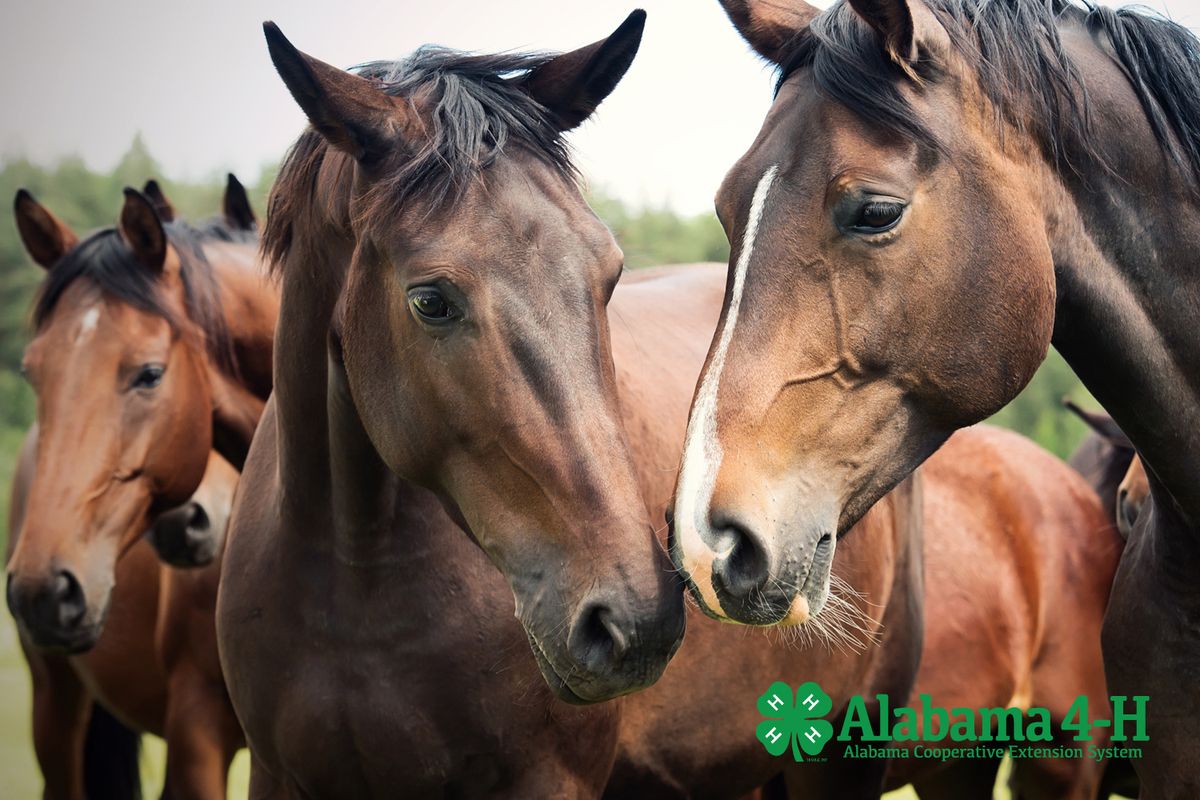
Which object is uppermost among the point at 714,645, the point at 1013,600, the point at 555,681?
the point at 555,681

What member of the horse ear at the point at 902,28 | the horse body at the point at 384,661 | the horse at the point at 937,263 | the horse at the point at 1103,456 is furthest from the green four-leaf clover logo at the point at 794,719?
the horse at the point at 1103,456

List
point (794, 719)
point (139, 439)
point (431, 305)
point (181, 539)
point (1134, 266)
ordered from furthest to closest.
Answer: point (181, 539), point (139, 439), point (794, 719), point (1134, 266), point (431, 305)

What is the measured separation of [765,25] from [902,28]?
444 millimetres

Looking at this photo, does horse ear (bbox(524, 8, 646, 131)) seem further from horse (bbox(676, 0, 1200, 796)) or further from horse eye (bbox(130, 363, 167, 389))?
horse eye (bbox(130, 363, 167, 389))

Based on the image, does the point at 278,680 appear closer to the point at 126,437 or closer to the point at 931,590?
the point at 126,437

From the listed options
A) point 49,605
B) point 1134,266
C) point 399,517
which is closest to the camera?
point 1134,266

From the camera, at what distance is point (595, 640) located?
2.35m

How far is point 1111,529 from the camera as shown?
21.1 ft

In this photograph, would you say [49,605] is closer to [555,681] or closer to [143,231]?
[143,231]

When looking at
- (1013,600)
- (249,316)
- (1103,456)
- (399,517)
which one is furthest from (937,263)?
(1103,456)

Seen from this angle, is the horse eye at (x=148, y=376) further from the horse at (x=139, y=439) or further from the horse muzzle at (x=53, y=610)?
the horse muzzle at (x=53, y=610)

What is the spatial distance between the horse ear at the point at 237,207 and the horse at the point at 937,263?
337 centimetres

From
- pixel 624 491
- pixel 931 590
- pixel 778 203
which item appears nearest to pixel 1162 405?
pixel 778 203

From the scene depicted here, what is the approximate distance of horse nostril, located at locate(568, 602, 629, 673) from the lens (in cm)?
232
